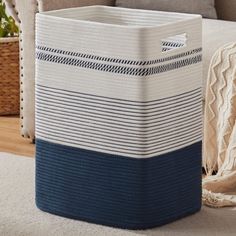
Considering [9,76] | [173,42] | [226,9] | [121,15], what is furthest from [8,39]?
[173,42]

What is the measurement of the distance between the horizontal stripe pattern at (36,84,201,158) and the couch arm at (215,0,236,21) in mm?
1330

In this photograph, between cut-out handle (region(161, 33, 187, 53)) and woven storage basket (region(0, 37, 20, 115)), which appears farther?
woven storage basket (region(0, 37, 20, 115))

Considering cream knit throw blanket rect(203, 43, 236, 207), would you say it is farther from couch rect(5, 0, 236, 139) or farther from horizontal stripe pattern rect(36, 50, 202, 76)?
horizontal stripe pattern rect(36, 50, 202, 76)

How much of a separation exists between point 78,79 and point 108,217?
0.34 meters

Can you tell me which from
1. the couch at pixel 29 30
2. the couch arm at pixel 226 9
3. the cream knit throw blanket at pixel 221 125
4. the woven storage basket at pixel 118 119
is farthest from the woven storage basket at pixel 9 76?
the woven storage basket at pixel 118 119

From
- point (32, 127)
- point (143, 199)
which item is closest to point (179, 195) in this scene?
point (143, 199)

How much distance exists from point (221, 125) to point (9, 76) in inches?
50.2

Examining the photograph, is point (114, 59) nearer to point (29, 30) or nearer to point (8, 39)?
point (29, 30)

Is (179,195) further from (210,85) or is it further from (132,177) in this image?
(210,85)

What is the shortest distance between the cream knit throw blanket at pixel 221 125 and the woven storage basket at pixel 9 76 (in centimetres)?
119

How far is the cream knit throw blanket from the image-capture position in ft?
9.11

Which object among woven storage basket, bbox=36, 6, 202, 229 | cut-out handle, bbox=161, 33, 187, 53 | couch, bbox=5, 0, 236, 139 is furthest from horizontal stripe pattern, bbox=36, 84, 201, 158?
couch, bbox=5, 0, 236, 139

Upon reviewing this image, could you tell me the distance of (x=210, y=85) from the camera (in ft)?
9.53

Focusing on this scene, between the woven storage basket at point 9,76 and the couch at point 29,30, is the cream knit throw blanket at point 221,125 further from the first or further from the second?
the woven storage basket at point 9,76
